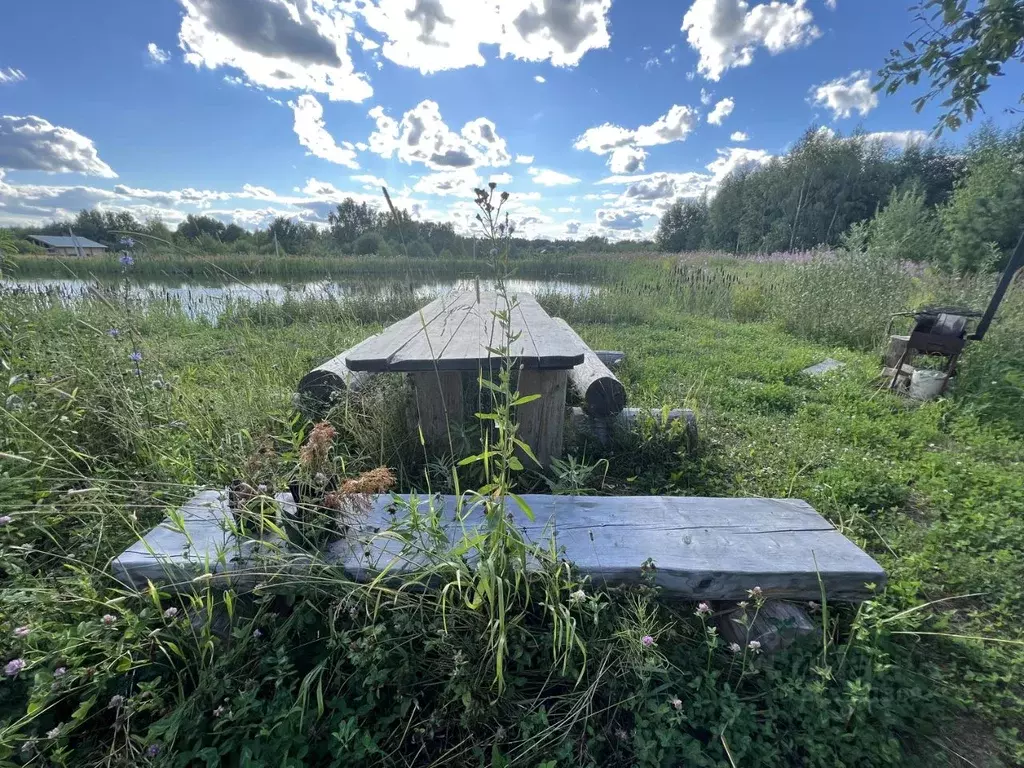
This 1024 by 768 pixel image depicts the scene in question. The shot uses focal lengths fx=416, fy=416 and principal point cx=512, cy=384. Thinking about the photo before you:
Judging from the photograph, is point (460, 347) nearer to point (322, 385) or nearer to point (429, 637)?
point (322, 385)

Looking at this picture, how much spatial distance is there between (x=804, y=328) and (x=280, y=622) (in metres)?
7.20

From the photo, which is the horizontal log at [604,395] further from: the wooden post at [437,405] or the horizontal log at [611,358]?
the horizontal log at [611,358]

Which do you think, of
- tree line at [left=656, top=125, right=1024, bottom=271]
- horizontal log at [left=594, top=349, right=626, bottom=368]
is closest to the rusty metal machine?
horizontal log at [left=594, top=349, right=626, bottom=368]

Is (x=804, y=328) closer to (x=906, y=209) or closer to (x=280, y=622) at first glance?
(x=280, y=622)

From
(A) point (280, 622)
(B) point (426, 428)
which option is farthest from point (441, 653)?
(B) point (426, 428)

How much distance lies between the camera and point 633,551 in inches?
55.9

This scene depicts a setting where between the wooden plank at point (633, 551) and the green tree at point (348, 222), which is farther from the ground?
the green tree at point (348, 222)

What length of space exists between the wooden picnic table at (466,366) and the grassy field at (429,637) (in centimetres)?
22

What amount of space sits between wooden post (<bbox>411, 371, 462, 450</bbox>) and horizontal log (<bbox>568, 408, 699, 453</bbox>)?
85cm

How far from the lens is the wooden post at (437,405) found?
2.29 metres

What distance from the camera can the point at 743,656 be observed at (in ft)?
4.32

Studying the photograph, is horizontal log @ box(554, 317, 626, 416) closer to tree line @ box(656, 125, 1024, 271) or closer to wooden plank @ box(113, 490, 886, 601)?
wooden plank @ box(113, 490, 886, 601)

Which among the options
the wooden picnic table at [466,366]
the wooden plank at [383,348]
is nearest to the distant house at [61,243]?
the wooden plank at [383,348]

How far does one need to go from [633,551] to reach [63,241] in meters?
4.95
